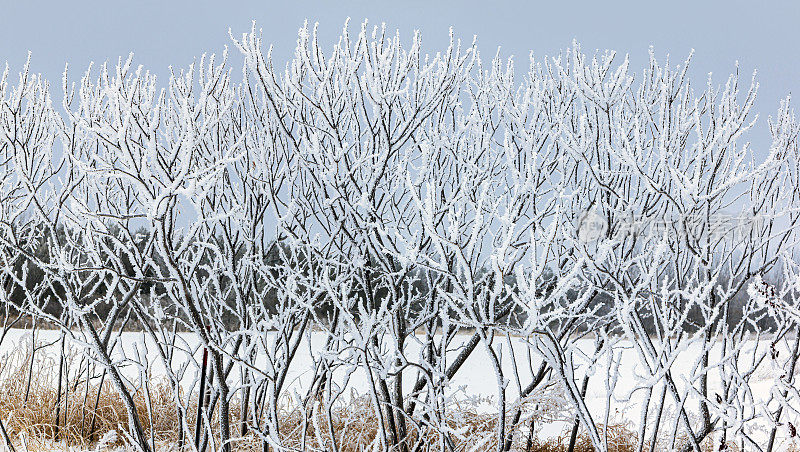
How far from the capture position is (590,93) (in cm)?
387

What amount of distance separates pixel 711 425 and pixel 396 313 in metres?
1.78

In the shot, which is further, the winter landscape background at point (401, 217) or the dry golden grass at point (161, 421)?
the dry golden grass at point (161, 421)

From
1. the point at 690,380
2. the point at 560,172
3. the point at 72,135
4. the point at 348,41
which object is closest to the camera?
the point at 690,380

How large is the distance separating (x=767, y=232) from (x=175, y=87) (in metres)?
3.75

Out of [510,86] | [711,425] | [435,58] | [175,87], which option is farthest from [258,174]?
[711,425]

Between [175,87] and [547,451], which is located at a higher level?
[175,87]

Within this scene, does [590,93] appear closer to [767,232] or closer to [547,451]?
[767,232]

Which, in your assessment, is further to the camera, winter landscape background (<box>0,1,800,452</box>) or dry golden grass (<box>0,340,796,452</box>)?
dry golden grass (<box>0,340,796,452</box>)

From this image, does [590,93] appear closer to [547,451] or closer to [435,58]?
[435,58]

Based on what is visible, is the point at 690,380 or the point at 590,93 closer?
the point at 690,380

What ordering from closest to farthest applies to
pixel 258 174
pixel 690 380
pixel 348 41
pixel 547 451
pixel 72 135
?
pixel 690 380, pixel 348 41, pixel 258 174, pixel 72 135, pixel 547 451

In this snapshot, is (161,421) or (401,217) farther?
(161,421)

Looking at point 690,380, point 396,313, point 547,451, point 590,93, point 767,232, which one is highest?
point 590,93

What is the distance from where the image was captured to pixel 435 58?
11.8 feet
